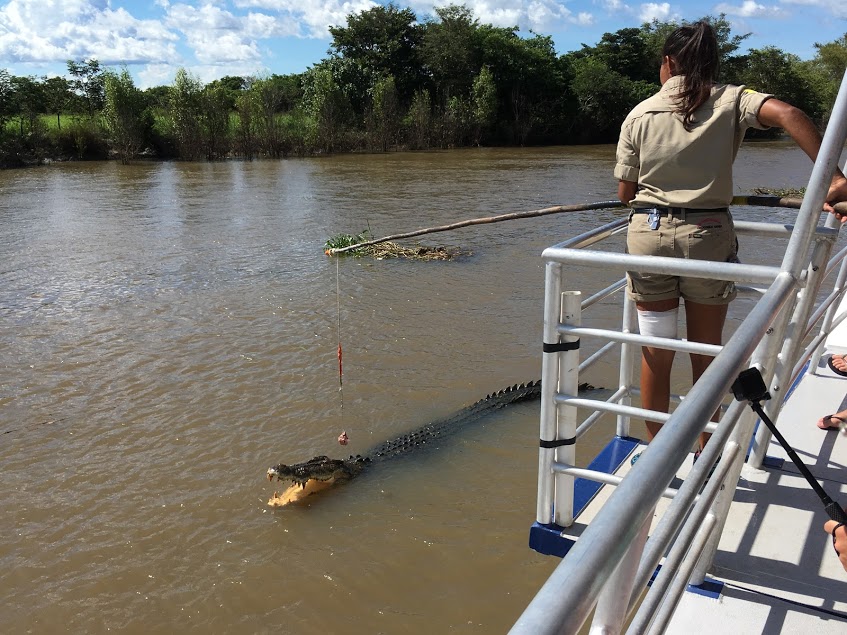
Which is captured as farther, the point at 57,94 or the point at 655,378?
the point at 57,94

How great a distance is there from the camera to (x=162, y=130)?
105 feet

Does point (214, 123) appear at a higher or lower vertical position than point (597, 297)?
higher

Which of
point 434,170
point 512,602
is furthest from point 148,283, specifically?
point 434,170

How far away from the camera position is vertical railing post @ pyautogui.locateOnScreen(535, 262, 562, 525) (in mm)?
2064

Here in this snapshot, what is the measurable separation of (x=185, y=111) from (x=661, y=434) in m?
31.8

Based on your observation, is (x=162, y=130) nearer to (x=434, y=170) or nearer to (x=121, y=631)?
(x=434, y=170)

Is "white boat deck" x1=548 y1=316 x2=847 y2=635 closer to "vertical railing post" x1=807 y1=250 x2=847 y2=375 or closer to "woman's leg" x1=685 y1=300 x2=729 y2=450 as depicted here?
"woman's leg" x1=685 y1=300 x2=729 y2=450

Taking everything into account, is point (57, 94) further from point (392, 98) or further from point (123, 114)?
point (392, 98)

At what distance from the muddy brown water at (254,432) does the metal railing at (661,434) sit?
65.1 inches

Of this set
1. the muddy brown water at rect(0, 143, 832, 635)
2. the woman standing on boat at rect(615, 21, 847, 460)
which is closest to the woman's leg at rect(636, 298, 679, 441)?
the woman standing on boat at rect(615, 21, 847, 460)

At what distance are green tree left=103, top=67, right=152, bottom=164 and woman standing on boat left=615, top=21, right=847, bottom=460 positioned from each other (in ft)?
102

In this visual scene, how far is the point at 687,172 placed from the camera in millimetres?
2455

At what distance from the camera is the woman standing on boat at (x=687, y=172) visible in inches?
94.4

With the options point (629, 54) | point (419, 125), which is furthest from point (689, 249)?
point (629, 54)
